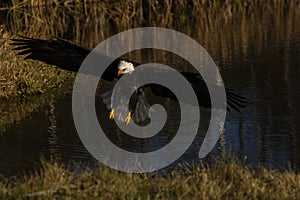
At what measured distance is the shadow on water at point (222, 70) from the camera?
7477mm

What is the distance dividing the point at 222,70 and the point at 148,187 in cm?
652

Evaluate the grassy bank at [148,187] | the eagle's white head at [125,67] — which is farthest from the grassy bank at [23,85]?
the grassy bank at [148,187]

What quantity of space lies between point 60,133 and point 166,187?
134 inches

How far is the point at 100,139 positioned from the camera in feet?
A: 26.5

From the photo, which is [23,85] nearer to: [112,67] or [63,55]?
[63,55]

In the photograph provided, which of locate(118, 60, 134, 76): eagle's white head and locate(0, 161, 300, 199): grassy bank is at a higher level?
locate(118, 60, 134, 76): eagle's white head

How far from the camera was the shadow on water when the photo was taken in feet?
24.5

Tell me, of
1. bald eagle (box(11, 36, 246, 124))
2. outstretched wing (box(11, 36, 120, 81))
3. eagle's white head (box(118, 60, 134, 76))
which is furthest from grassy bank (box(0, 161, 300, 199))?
outstretched wing (box(11, 36, 120, 81))

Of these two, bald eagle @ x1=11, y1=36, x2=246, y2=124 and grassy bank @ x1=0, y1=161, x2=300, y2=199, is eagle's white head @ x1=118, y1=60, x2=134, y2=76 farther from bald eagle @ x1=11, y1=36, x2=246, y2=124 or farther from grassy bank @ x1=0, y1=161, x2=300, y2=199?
grassy bank @ x1=0, y1=161, x2=300, y2=199

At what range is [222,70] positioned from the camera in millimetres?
11523

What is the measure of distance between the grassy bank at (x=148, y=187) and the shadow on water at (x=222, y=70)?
1.52 m

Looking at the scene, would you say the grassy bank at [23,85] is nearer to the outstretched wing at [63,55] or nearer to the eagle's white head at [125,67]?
the outstretched wing at [63,55]

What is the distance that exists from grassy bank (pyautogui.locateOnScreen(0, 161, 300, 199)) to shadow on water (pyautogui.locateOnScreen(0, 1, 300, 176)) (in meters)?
1.52

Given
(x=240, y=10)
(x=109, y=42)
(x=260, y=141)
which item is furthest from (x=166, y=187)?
(x=240, y=10)
